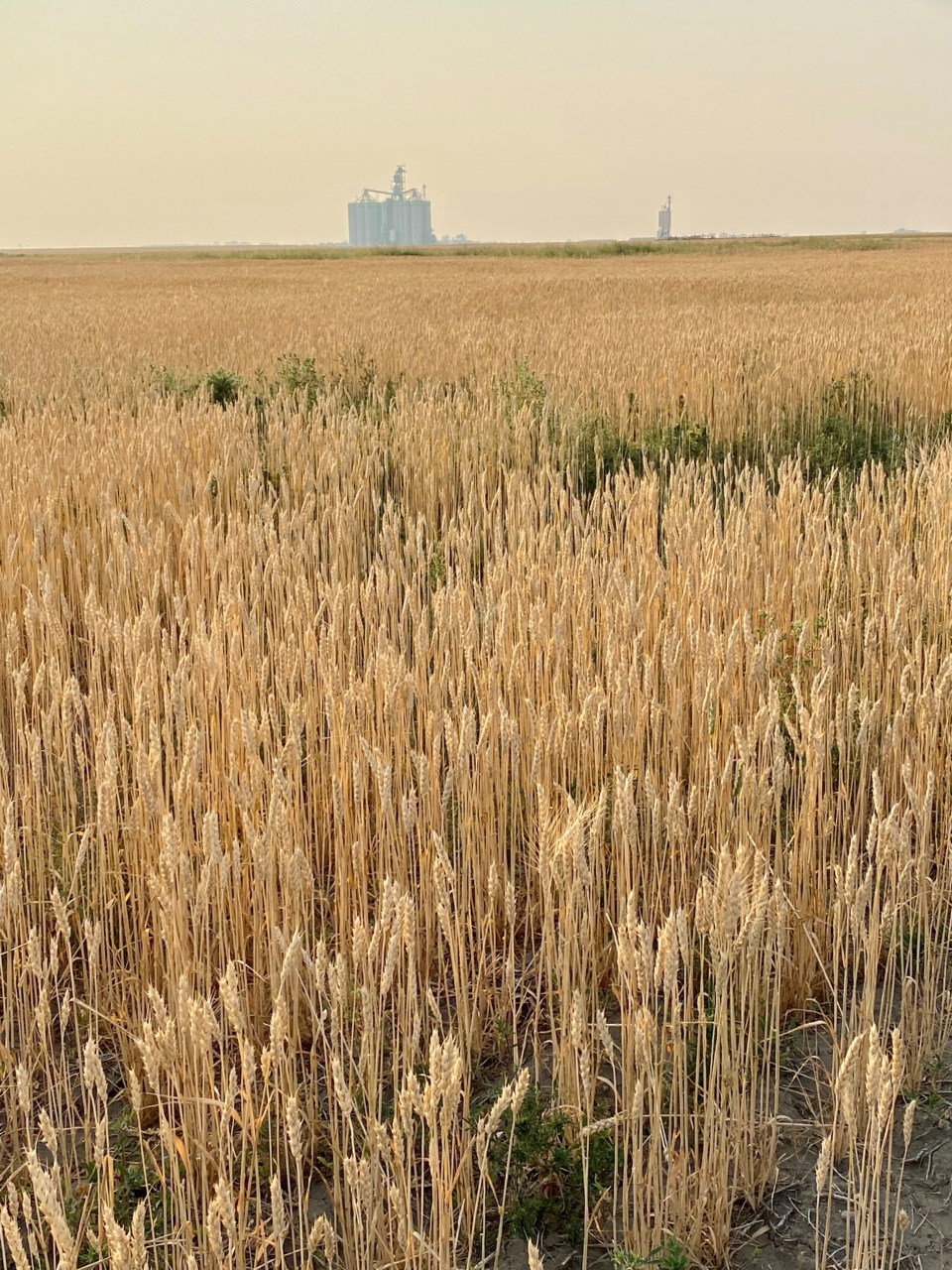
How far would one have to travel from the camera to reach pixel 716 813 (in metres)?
2.59

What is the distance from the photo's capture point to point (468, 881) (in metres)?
2.49

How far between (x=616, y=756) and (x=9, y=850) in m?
1.48

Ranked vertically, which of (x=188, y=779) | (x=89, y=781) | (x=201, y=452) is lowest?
(x=89, y=781)

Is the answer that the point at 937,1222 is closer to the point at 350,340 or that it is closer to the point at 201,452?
the point at 201,452

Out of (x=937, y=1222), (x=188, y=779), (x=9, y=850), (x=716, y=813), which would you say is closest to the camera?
(x=9, y=850)

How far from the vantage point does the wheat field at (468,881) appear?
1.69 meters

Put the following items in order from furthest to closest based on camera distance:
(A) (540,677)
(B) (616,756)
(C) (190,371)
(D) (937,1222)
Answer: (C) (190,371) < (A) (540,677) < (B) (616,756) < (D) (937,1222)

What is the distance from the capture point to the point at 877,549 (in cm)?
412

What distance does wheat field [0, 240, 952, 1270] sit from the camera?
1.69 meters

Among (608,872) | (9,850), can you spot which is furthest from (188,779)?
(608,872)

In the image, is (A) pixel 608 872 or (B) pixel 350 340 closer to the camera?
(A) pixel 608 872

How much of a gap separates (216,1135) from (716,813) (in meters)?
1.29

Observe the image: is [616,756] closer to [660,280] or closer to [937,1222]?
[937,1222]

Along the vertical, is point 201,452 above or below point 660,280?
below
